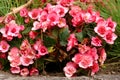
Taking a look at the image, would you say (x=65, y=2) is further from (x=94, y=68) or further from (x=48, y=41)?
(x=94, y=68)

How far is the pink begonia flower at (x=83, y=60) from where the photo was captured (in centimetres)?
285

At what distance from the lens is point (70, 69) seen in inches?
114

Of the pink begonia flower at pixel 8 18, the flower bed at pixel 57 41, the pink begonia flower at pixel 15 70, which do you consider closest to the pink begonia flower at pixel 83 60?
the flower bed at pixel 57 41

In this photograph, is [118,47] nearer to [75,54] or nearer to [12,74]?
[75,54]

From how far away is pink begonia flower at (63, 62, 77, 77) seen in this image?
9.45ft

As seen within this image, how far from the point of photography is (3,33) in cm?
296

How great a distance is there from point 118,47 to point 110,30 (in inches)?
13.3

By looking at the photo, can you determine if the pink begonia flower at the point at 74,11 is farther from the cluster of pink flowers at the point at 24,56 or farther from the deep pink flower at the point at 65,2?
the cluster of pink flowers at the point at 24,56

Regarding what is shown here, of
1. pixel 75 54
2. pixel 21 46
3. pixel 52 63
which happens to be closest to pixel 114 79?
pixel 75 54

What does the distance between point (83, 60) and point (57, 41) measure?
26 centimetres

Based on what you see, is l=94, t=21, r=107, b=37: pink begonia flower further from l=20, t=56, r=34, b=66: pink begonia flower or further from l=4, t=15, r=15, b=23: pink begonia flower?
l=4, t=15, r=15, b=23: pink begonia flower

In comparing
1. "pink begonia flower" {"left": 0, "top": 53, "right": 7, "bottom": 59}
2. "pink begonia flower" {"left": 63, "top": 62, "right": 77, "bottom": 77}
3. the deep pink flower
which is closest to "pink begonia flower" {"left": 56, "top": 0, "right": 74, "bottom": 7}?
the deep pink flower

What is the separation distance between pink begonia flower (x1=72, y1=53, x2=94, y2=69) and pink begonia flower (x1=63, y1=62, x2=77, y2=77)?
0.16ft

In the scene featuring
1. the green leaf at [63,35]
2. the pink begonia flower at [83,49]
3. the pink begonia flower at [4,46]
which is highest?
the green leaf at [63,35]
